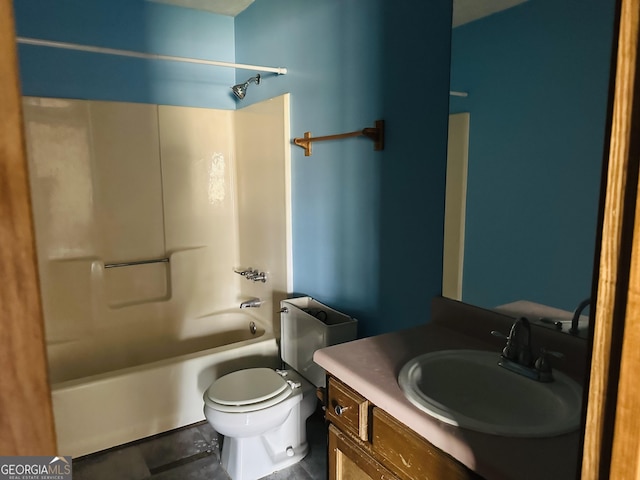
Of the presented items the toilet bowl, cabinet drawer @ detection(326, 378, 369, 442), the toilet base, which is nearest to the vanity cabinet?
cabinet drawer @ detection(326, 378, 369, 442)

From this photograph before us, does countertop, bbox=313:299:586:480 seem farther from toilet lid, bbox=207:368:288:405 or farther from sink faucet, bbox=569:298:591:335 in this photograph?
toilet lid, bbox=207:368:288:405

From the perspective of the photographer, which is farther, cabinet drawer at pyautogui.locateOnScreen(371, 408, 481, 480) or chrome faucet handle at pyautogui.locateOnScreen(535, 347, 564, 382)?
chrome faucet handle at pyautogui.locateOnScreen(535, 347, 564, 382)

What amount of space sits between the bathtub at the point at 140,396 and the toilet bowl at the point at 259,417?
1.21 feet

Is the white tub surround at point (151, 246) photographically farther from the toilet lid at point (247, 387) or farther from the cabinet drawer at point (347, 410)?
the cabinet drawer at point (347, 410)

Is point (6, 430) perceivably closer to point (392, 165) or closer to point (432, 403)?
point (432, 403)

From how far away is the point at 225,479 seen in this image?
2160mm

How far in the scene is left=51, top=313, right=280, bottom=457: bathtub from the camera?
2.28 meters

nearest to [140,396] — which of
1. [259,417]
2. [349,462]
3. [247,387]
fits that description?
[247,387]

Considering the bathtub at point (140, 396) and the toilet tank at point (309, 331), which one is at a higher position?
the toilet tank at point (309, 331)

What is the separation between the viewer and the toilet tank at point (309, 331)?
2086 millimetres

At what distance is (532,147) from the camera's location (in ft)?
4.54

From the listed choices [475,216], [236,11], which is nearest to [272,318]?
[475,216]

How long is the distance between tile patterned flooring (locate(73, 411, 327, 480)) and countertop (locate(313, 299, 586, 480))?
1.10 meters

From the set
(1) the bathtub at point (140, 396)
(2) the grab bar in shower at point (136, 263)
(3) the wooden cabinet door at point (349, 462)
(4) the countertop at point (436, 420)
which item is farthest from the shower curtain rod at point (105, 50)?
(3) the wooden cabinet door at point (349, 462)
